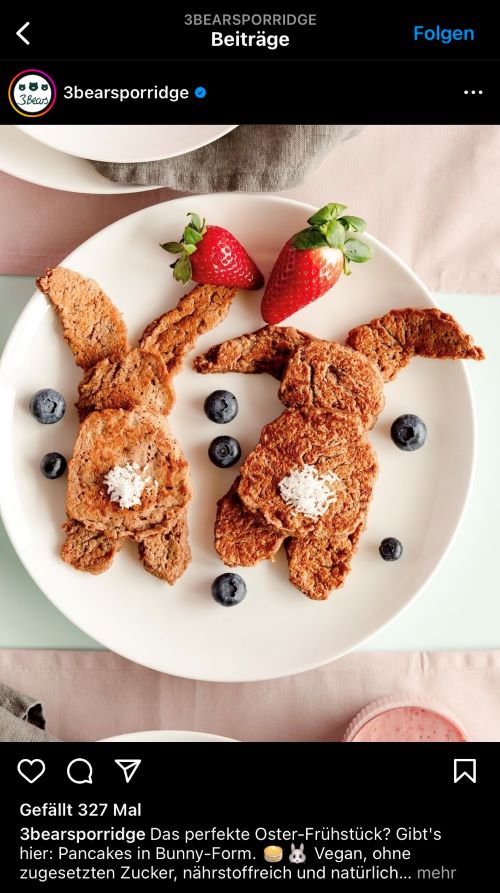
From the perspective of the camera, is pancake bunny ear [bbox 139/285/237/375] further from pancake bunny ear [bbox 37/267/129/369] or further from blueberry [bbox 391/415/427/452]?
blueberry [bbox 391/415/427/452]

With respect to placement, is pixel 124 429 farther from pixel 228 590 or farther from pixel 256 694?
pixel 256 694
